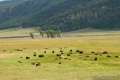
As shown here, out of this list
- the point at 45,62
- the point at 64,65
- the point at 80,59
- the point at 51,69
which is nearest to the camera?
the point at 51,69

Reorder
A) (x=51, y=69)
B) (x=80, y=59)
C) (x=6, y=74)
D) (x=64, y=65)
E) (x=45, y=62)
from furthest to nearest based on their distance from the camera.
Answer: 1. (x=80, y=59)
2. (x=45, y=62)
3. (x=64, y=65)
4. (x=51, y=69)
5. (x=6, y=74)

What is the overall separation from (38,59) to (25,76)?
18.4 m

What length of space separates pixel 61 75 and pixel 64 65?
9540mm

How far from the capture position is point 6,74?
171 ft

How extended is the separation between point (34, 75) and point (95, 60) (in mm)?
19153

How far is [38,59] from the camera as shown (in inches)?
2704

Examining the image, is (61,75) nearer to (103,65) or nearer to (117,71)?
(117,71)

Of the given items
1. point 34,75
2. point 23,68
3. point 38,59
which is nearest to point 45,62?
point 38,59

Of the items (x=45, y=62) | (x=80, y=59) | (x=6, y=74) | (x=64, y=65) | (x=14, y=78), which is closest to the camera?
(x=14, y=78)

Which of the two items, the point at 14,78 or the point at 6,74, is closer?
the point at 14,78

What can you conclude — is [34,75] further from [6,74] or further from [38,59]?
[38,59]

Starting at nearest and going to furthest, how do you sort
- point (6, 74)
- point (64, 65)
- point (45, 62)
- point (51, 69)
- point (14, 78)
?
point (14, 78)
point (6, 74)
point (51, 69)
point (64, 65)
point (45, 62)

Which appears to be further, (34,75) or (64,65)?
(64,65)

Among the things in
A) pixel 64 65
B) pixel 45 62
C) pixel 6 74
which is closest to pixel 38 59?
pixel 45 62
